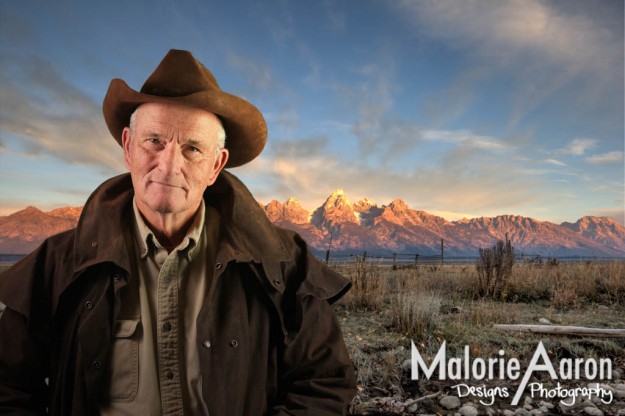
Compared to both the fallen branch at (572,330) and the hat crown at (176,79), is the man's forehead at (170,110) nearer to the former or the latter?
the hat crown at (176,79)

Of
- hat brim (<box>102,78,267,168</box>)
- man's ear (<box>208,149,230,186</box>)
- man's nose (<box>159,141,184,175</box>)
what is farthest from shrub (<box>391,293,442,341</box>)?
man's nose (<box>159,141,184,175</box>)

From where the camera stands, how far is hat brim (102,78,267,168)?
190 cm

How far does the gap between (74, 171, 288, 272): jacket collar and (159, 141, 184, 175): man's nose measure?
33 centimetres

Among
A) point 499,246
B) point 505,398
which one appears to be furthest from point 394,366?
point 499,246

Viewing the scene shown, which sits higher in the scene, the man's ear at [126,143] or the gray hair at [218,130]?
the gray hair at [218,130]

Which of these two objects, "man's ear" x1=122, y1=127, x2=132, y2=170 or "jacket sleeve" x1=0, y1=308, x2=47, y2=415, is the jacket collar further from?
"jacket sleeve" x1=0, y1=308, x2=47, y2=415

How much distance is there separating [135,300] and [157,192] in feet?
1.59

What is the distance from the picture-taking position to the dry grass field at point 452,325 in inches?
173

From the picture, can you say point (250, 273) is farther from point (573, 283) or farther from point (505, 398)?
point (573, 283)

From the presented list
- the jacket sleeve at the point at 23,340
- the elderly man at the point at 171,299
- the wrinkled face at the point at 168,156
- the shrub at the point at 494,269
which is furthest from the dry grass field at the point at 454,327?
the wrinkled face at the point at 168,156

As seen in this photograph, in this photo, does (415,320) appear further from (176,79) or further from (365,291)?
(176,79)

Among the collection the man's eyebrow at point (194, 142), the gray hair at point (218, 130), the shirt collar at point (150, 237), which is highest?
the gray hair at point (218, 130)

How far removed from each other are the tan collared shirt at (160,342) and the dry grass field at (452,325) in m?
2.49

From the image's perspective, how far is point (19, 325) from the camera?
1.80m
